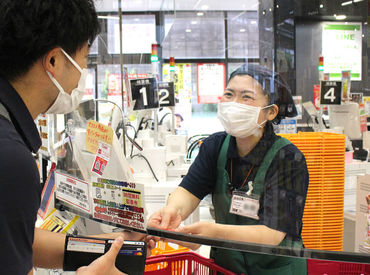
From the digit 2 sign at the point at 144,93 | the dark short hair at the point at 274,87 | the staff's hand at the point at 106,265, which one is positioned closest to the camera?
the staff's hand at the point at 106,265

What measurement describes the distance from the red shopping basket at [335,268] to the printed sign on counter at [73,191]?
742 mm

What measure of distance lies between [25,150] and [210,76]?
2.74 ft

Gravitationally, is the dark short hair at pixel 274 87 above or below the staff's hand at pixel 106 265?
above

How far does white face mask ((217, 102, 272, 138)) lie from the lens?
115 cm

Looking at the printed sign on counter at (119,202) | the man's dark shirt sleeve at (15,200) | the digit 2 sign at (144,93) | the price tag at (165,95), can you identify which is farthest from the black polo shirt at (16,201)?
the price tag at (165,95)

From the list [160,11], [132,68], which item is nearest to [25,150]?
[160,11]

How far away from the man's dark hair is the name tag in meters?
0.66

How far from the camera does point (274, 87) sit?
1127 millimetres

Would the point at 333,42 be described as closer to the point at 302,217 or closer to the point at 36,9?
the point at 302,217

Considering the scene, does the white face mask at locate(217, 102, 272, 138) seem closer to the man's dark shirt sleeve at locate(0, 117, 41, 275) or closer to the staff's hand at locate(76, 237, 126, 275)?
the staff's hand at locate(76, 237, 126, 275)

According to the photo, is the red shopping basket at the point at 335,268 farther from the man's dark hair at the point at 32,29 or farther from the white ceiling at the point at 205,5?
the man's dark hair at the point at 32,29

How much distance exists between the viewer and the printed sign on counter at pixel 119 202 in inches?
40.0

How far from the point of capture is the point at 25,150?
0.65m

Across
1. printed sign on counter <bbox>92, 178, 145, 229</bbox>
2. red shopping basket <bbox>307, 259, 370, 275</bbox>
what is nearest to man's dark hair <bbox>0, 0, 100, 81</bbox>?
printed sign on counter <bbox>92, 178, 145, 229</bbox>
